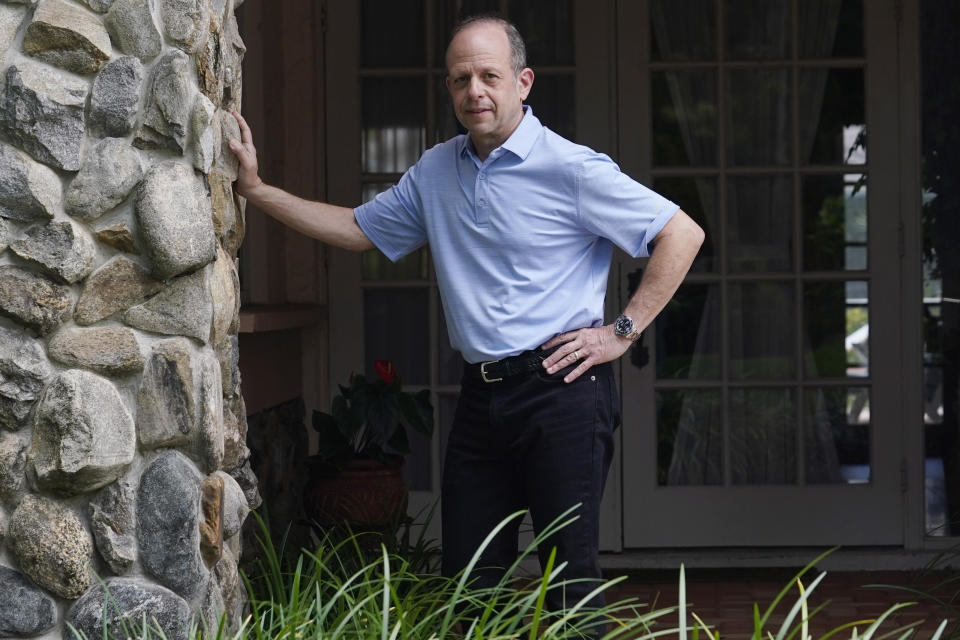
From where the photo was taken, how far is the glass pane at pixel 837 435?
476 centimetres

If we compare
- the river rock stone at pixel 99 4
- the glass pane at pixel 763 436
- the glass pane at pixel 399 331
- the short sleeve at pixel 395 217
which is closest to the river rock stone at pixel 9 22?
the river rock stone at pixel 99 4

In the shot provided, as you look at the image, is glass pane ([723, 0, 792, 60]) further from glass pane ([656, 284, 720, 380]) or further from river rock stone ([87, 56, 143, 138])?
river rock stone ([87, 56, 143, 138])

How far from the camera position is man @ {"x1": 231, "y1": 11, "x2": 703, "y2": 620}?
264cm

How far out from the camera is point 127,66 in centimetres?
227

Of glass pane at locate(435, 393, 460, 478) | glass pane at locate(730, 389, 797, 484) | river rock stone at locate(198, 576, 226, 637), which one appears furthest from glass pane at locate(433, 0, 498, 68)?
river rock stone at locate(198, 576, 226, 637)

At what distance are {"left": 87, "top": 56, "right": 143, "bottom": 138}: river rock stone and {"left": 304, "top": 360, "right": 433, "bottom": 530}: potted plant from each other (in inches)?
73.0

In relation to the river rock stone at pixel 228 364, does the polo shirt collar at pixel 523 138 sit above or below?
above

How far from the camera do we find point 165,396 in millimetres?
2320

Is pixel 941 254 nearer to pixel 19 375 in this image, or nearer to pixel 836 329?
pixel 836 329

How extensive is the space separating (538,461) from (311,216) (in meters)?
0.78

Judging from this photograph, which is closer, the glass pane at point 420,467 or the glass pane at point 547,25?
the glass pane at point 547,25

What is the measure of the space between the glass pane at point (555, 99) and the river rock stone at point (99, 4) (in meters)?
2.62

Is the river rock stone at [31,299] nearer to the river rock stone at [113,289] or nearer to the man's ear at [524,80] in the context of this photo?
the river rock stone at [113,289]

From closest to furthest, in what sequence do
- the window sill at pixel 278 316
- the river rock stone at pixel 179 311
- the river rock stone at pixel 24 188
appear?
the river rock stone at pixel 24 188, the river rock stone at pixel 179 311, the window sill at pixel 278 316
